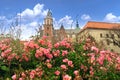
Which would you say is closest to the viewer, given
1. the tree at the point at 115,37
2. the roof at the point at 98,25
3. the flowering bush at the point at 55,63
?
the flowering bush at the point at 55,63

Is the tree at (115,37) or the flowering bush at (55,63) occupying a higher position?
the tree at (115,37)

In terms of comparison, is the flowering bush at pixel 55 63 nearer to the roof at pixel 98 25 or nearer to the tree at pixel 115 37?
the tree at pixel 115 37

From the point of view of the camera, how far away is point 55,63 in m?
5.54

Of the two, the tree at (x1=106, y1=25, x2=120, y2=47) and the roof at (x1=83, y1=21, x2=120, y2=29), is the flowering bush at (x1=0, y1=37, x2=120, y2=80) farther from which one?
the roof at (x1=83, y1=21, x2=120, y2=29)

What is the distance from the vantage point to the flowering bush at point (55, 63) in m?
5.17

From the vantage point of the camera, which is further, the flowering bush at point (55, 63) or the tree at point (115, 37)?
the tree at point (115, 37)

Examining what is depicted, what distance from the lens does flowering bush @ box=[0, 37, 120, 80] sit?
5168 millimetres

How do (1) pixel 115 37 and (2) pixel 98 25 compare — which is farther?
(2) pixel 98 25

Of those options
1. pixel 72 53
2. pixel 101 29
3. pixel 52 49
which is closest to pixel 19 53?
pixel 52 49

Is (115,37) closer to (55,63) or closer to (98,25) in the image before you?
(98,25)

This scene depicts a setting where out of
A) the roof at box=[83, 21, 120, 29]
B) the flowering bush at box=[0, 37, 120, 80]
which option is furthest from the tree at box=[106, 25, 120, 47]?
the flowering bush at box=[0, 37, 120, 80]

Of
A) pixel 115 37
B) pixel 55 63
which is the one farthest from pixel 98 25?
pixel 55 63

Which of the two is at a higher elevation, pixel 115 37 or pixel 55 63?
pixel 115 37

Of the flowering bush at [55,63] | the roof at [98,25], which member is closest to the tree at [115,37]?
the roof at [98,25]
